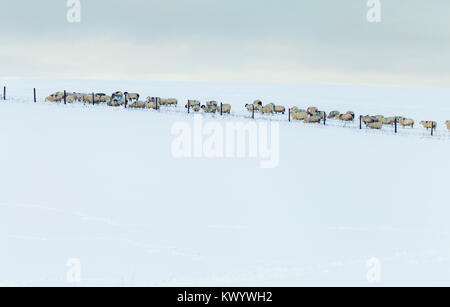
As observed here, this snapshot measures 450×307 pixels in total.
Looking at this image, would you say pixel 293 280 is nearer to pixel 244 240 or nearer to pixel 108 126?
pixel 244 240

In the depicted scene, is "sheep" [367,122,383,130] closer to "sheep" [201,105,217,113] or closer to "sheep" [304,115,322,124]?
"sheep" [304,115,322,124]

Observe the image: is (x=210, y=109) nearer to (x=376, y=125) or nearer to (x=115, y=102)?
(x=115, y=102)

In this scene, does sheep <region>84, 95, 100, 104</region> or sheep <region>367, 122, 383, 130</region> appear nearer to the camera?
sheep <region>367, 122, 383, 130</region>

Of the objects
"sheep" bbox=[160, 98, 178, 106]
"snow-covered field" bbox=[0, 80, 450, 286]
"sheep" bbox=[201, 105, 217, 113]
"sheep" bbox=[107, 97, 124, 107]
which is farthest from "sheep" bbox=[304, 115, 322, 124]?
"sheep" bbox=[107, 97, 124, 107]

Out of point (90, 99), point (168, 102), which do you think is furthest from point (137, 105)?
point (168, 102)

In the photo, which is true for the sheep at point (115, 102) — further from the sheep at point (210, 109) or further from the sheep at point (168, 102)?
the sheep at point (210, 109)

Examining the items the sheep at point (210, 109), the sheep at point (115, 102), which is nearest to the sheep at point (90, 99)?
the sheep at point (115, 102)

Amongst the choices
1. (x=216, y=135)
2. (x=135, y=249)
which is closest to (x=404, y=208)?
(x=135, y=249)
